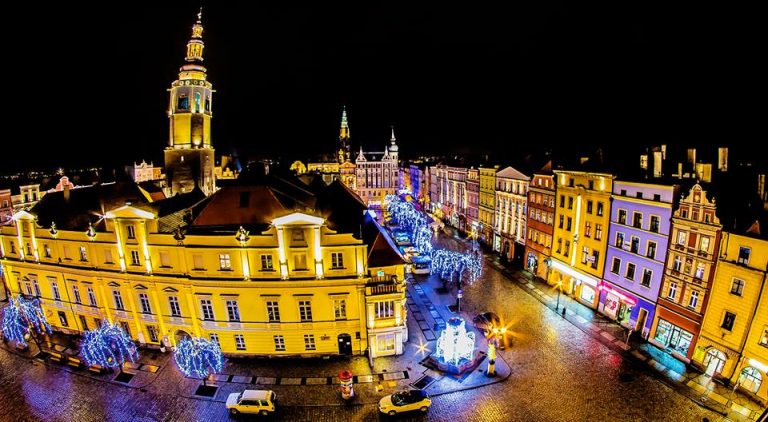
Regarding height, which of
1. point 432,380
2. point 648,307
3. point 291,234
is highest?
point 291,234

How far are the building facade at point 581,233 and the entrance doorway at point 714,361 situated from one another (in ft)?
38.5

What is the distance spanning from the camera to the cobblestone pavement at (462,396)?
85.9ft

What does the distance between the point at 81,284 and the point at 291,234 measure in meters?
22.5

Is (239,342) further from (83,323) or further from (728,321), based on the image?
(728,321)

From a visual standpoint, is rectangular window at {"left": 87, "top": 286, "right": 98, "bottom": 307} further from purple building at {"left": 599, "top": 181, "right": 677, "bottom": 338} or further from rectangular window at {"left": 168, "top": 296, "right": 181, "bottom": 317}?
purple building at {"left": 599, "top": 181, "right": 677, "bottom": 338}

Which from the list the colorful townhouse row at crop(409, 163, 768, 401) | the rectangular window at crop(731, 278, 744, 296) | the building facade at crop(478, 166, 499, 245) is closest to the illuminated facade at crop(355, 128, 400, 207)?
the building facade at crop(478, 166, 499, 245)

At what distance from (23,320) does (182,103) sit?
39.0 metres

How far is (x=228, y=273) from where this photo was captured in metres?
31.6

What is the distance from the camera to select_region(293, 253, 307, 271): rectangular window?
31344mm

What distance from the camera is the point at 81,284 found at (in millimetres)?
35312

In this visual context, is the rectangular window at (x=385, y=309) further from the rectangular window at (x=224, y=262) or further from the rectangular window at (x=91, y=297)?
the rectangular window at (x=91, y=297)

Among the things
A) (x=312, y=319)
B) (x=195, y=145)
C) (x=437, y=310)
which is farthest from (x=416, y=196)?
(x=312, y=319)

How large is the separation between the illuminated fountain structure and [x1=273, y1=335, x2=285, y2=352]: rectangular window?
44.7ft

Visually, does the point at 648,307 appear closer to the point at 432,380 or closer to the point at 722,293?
the point at 722,293
